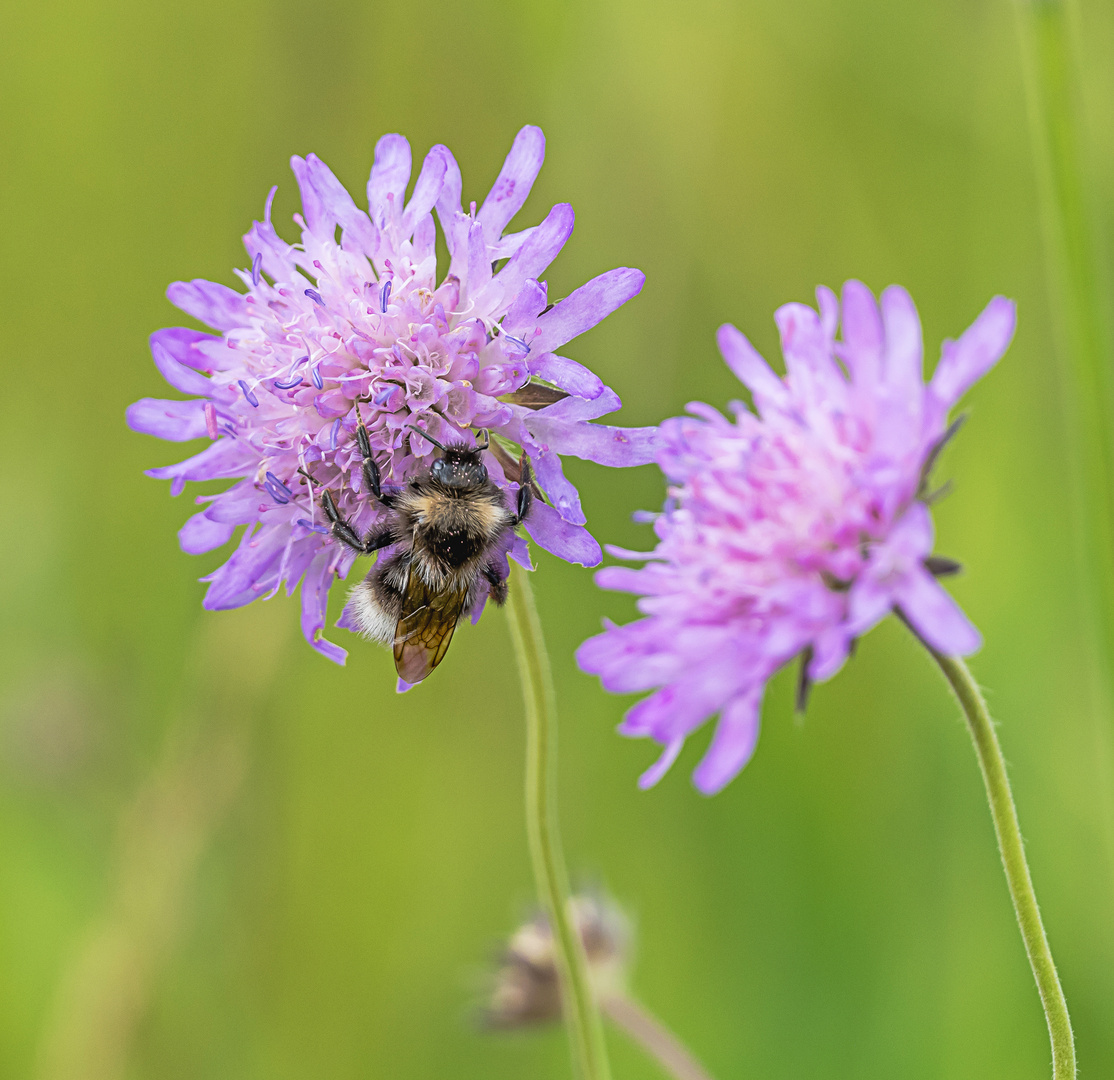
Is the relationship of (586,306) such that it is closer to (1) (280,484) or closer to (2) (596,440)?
(2) (596,440)

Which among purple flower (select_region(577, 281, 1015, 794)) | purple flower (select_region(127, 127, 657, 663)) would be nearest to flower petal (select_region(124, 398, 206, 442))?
purple flower (select_region(127, 127, 657, 663))

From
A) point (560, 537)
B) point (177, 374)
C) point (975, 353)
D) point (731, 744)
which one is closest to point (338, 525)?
point (560, 537)

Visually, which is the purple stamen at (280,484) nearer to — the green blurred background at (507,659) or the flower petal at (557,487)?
the flower petal at (557,487)

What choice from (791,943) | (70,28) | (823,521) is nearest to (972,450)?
(791,943)

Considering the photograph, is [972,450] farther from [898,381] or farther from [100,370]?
[100,370]

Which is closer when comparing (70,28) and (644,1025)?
(644,1025)
